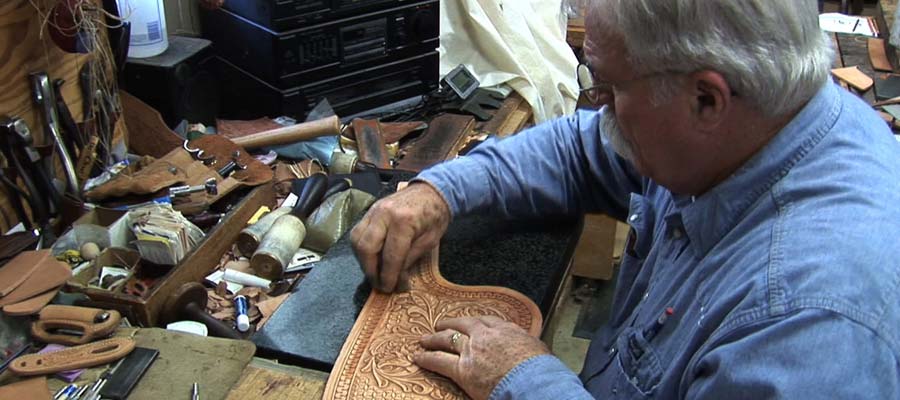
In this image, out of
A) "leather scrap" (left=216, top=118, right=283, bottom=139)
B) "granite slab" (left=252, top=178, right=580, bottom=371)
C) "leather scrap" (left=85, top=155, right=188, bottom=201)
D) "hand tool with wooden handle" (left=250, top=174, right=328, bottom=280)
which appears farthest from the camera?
"leather scrap" (left=216, top=118, right=283, bottom=139)

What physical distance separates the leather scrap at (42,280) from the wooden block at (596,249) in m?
1.79

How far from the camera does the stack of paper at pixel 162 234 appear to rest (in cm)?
126

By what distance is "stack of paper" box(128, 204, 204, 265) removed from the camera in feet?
4.12

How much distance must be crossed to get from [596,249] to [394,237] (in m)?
1.68

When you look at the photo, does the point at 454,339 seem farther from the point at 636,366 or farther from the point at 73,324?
the point at 73,324

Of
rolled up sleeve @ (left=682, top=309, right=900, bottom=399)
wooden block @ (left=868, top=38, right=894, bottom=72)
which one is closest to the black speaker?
rolled up sleeve @ (left=682, top=309, right=900, bottom=399)

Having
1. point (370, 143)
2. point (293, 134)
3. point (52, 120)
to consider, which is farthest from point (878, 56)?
point (52, 120)

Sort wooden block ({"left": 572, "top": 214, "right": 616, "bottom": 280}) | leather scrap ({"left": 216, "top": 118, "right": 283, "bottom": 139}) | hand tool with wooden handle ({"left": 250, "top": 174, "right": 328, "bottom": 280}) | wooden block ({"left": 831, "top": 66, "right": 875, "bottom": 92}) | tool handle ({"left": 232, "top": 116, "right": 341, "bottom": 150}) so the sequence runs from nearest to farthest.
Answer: hand tool with wooden handle ({"left": 250, "top": 174, "right": 328, "bottom": 280}) < tool handle ({"left": 232, "top": 116, "right": 341, "bottom": 150}) < leather scrap ({"left": 216, "top": 118, "right": 283, "bottom": 139}) < wooden block ({"left": 831, "top": 66, "right": 875, "bottom": 92}) < wooden block ({"left": 572, "top": 214, "right": 616, "bottom": 280})

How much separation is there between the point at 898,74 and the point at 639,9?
1.89 m

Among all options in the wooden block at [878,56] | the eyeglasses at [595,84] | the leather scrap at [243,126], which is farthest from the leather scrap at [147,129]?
the wooden block at [878,56]

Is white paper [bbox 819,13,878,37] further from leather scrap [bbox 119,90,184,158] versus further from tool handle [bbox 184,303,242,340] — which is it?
tool handle [bbox 184,303,242,340]

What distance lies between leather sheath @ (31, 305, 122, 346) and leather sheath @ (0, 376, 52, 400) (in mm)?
81

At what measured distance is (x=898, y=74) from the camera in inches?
89.7

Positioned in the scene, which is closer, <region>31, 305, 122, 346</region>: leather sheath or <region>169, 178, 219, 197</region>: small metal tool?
<region>31, 305, 122, 346</region>: leather sheath
